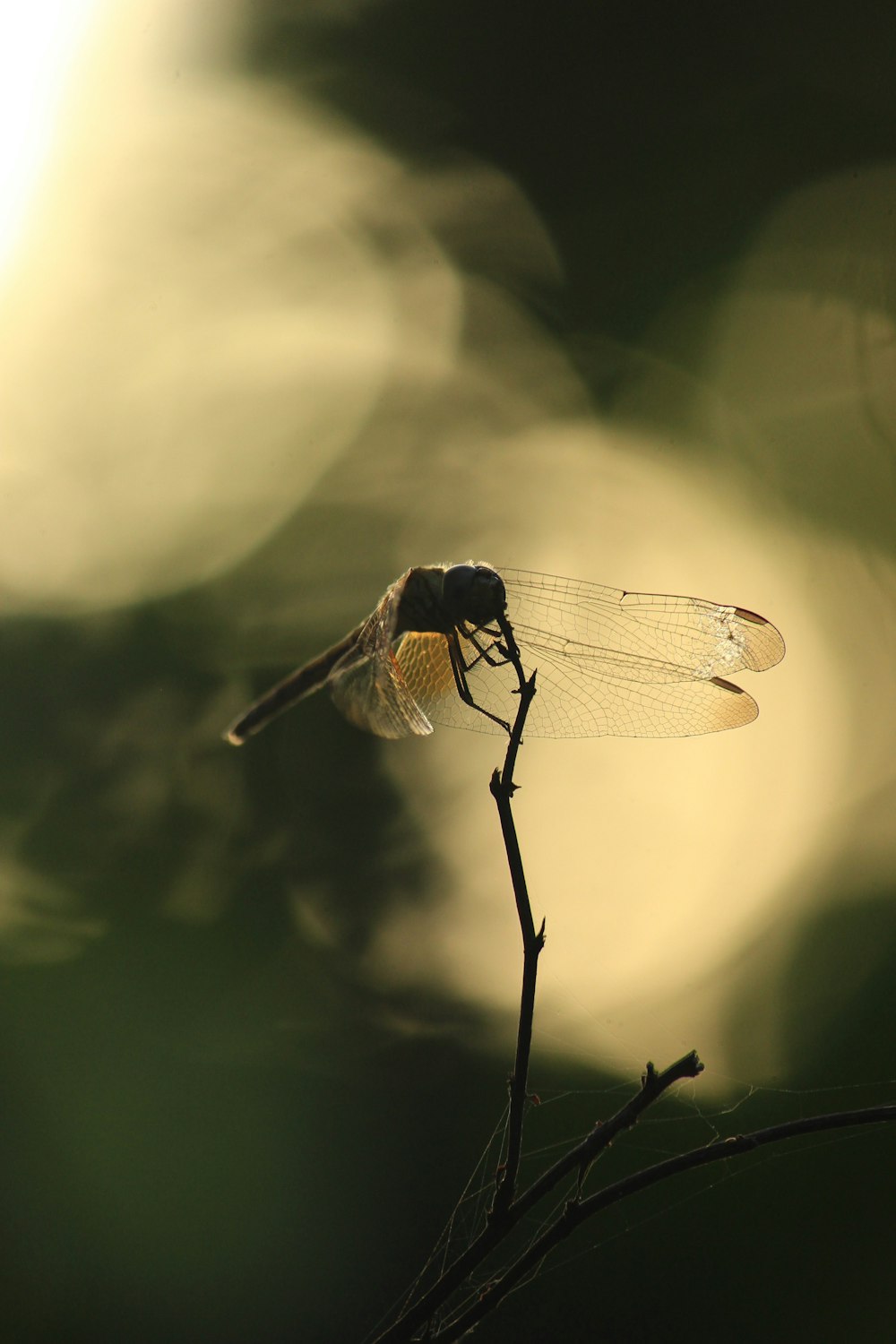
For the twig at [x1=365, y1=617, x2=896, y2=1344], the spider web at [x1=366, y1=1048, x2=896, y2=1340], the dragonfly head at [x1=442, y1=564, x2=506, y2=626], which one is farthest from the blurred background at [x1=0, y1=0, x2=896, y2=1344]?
the twig at [x1=365, y1=617, x2=896, y2=1344]

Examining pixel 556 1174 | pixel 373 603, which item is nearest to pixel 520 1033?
pixel 556 1174

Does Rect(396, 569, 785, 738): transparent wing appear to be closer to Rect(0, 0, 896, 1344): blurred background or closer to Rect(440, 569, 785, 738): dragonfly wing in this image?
Rect(440, 569, 785, 738): dragonfly wing

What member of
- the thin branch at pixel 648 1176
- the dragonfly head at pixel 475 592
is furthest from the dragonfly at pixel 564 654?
the thin branch at pixel 648 1176

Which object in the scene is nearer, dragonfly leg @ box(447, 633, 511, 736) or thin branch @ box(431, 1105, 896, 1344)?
thin branch @ box(431, 1105, 896, 1344)

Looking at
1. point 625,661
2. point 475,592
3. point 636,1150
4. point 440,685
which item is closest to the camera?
point 475,592

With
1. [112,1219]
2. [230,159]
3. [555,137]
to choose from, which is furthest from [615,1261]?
[230,159]

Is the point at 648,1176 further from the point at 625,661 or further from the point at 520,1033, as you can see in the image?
the point at 625,661

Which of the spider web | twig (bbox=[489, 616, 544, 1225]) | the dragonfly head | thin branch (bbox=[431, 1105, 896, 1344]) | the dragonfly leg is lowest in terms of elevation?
the spider web
